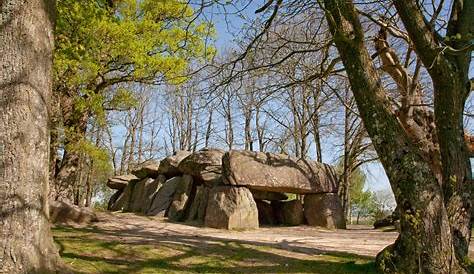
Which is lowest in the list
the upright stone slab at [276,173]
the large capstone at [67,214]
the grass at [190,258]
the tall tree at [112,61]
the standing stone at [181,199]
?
the grass at [190,258]

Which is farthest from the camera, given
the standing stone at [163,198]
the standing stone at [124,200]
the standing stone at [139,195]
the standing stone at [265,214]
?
the standing stone at [124,200]

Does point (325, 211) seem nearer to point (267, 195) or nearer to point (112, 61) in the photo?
point (267, 195)

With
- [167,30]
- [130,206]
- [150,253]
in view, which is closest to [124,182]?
[130,206]

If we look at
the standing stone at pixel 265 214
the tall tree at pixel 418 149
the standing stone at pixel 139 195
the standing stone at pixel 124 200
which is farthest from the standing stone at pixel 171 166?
the tall tree at pixel 418 149

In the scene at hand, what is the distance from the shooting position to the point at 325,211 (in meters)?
12.4

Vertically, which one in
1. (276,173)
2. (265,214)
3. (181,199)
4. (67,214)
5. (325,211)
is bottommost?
(67,214)

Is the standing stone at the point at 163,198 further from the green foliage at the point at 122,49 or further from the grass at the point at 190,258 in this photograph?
the grass at the point at 190,258

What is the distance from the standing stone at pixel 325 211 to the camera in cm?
1233

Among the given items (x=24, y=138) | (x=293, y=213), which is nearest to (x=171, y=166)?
(x=293, y=213)

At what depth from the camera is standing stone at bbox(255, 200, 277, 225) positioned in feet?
43.0

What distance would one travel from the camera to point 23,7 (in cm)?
390

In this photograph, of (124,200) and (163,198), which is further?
(124,200)

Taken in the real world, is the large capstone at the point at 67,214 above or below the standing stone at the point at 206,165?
below

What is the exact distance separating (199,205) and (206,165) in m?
1.24
